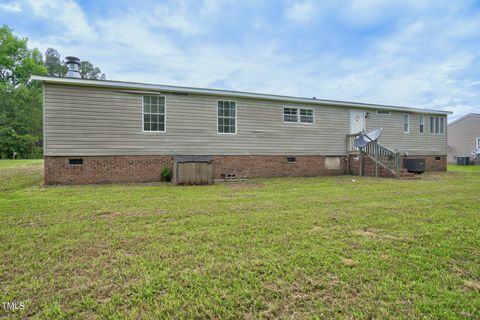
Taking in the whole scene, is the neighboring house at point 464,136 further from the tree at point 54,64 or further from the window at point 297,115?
the tree at point 54,64

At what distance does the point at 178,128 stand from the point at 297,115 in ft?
18.5

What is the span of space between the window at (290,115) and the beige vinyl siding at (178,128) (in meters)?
0.20

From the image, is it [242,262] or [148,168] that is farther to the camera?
[148,168]

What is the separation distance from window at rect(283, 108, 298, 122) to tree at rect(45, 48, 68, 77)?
50473mm

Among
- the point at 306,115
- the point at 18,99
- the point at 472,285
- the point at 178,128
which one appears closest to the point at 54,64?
the point at 18,99

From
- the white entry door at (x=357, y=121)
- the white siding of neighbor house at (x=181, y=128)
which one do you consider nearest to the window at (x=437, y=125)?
the white siding of neighbor house at (x=181, y=128)

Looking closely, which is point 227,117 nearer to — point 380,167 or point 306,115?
point 306,115

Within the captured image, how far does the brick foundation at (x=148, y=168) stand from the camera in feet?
28.5

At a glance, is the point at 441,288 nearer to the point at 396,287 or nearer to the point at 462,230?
the point at 396,287

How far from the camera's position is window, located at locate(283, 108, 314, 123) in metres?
11.8

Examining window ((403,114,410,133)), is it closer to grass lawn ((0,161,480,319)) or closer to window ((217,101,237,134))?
window ((217,101,237,134))

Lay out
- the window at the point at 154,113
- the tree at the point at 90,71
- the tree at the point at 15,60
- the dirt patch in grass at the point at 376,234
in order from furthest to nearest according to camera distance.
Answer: the tree at the point at 90,71 → the tree at the point at 15,60 → the window at the point at 154,113 → the dirt patch in grass at the point at 376,234

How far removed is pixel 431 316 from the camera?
68.0 inches

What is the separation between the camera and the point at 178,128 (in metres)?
10.0
